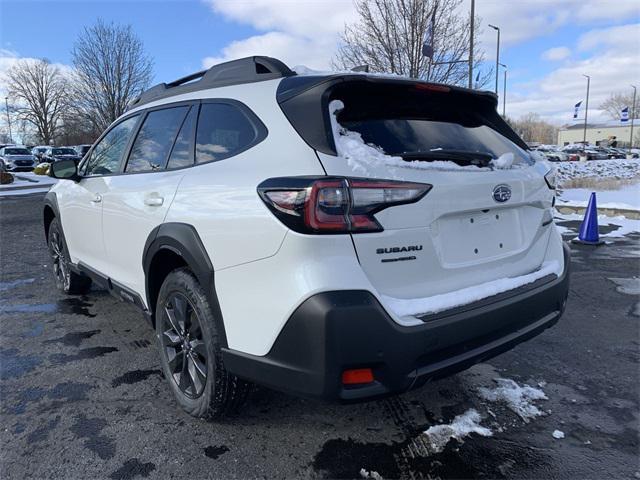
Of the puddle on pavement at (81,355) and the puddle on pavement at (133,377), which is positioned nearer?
the puddle on pavement at (133,377)

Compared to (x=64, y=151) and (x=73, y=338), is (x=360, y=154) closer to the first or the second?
(x=73, y=338)

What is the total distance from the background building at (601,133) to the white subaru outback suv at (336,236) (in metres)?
114

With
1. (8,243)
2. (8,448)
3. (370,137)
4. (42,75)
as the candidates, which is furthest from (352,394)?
(42,75)

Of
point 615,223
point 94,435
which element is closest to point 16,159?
point 615,223

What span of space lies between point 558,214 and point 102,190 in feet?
35.1

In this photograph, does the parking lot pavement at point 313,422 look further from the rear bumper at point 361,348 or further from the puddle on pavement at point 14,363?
the rear bumper at point 361,348

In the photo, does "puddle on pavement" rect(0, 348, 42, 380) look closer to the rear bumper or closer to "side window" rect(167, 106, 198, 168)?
"side window" rect(167, 106, 198, 168)

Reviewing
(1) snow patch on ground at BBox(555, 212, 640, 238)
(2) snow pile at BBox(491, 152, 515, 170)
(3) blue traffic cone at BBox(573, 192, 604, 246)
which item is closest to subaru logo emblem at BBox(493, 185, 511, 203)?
(2) snow pile at BBox(491, 152, 515, 170)

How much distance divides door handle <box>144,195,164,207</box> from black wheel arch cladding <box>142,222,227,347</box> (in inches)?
5.7

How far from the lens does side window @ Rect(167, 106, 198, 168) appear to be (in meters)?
2.86

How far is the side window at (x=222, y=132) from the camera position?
243 centimetres

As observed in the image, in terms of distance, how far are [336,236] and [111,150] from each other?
2.83 m

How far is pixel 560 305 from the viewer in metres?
2.75

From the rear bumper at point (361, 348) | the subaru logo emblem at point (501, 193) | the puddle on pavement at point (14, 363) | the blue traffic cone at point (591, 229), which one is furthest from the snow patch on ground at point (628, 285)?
the puddle on pavement at point (14, 363)
